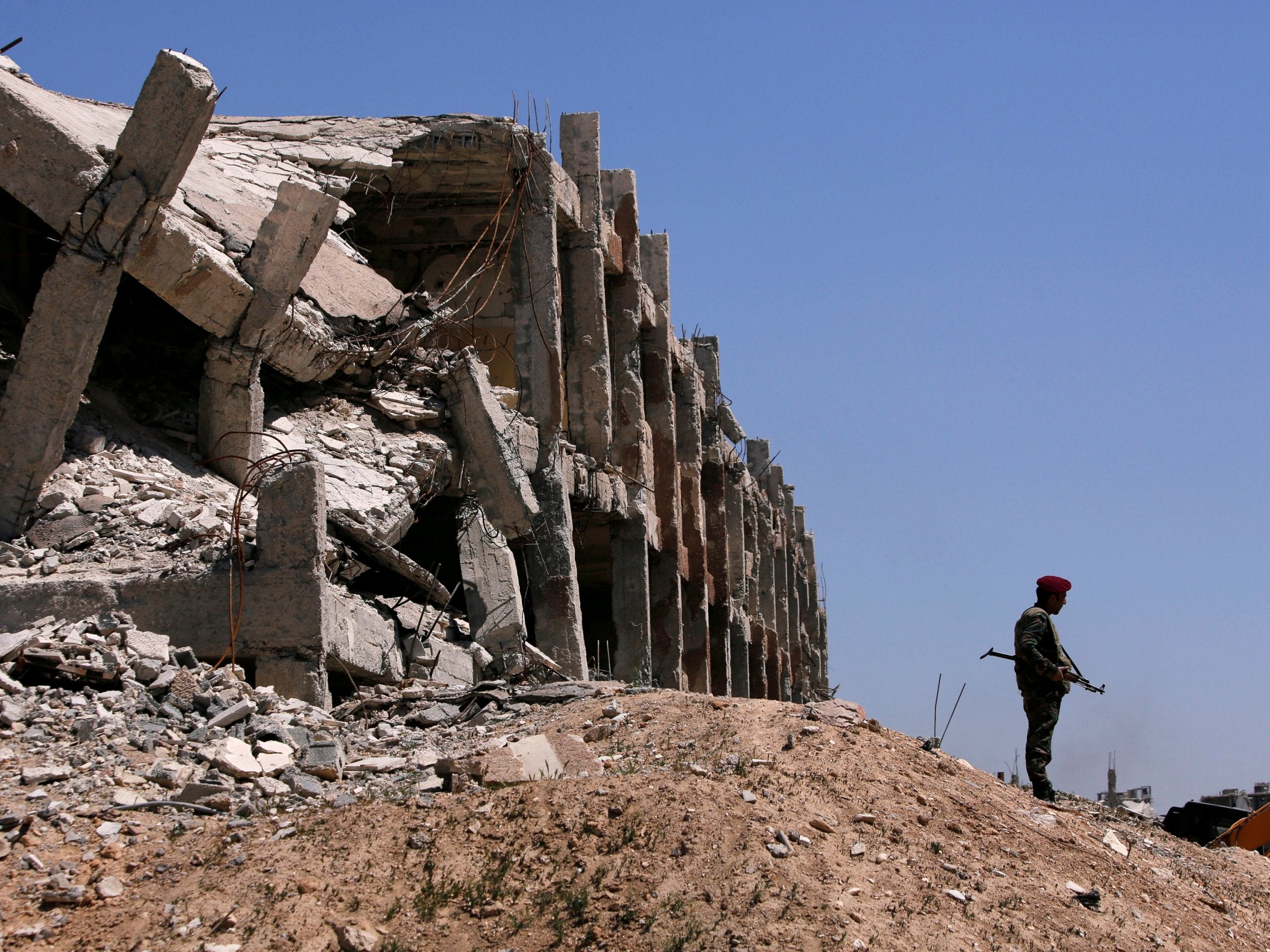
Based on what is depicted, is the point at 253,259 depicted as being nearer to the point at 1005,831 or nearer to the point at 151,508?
the point at 151,508

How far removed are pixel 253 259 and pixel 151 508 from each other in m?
1.96

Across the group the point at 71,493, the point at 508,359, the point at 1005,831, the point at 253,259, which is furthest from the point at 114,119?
the point at 1005,831

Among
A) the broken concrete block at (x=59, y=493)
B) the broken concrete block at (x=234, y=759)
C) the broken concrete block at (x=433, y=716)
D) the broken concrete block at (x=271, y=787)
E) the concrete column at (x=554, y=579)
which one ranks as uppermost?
the concrete column at (x=554, y=579)

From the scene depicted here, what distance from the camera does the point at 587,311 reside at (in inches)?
605

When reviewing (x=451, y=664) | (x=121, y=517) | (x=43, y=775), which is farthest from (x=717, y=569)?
(x=43, y=775)

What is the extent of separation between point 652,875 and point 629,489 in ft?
36.3

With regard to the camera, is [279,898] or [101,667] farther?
[101,667]

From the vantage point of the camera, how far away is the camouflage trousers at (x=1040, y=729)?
8672 mm

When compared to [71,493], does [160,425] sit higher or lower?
higher

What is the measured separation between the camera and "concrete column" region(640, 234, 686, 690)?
1828 cm

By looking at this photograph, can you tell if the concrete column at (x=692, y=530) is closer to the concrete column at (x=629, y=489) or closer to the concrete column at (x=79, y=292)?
the concrete column at (x=629, y=489)

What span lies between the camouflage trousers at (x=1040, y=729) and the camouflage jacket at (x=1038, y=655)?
0.04 metres

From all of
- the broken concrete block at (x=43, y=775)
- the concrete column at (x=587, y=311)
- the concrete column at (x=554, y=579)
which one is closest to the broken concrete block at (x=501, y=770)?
the broken concrete block at (x=43, y=775)

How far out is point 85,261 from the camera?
28.8 ft
